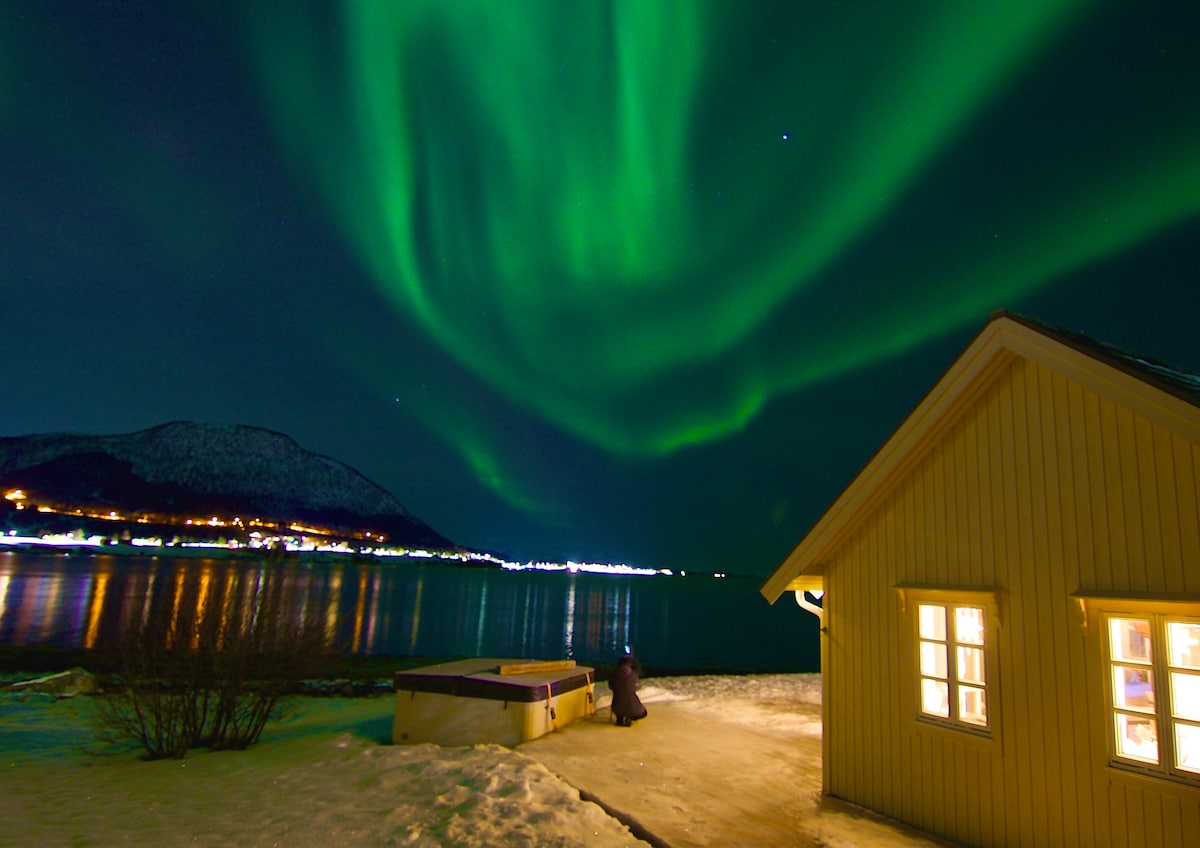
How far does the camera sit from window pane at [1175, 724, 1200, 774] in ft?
20.4

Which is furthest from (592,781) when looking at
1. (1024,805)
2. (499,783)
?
(1024,805)

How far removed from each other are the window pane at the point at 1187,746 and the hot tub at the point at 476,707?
921 cm

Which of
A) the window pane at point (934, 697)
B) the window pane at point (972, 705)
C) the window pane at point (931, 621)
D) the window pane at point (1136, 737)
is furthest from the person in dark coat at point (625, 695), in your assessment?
the window pane at point (1136, 737)

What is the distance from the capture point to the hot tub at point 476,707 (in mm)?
12711

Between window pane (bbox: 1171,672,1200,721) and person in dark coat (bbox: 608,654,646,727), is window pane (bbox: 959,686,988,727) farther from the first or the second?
person in dark coat (bbox: 608,654,646,727)

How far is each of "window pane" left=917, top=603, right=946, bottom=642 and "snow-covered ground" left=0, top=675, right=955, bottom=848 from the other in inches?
87.9

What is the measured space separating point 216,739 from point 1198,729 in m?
14.8

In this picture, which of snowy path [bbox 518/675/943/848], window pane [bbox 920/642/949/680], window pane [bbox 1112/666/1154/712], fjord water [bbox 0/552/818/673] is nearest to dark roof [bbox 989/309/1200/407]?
window pane [bbox 1112/666/1154/712]

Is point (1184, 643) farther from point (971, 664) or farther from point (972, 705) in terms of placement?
point (972, 705)

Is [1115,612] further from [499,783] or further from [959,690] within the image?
[499,783]

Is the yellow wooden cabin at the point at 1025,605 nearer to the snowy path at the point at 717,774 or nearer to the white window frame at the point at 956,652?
the white window frame at the point at 956,652

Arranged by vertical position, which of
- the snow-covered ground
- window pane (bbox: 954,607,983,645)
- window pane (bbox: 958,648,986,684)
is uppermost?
window pane (bbox: 954,607,983,645)

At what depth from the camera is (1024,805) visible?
731 cm

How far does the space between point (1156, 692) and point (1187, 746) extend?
19.2 inches
